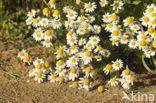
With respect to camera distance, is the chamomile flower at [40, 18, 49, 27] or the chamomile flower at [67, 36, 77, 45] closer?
the chamomile flower at [67, 36, 77, 45]

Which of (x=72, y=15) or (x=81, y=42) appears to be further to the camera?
(x=72, y=15)

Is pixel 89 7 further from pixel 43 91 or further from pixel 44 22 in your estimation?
pixel 43 91

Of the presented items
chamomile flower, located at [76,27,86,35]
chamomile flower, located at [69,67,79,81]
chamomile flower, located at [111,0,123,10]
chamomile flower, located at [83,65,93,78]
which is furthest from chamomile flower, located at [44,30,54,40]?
chamomile flower, located at [111,0,123,10]

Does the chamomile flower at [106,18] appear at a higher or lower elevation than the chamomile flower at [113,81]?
higher

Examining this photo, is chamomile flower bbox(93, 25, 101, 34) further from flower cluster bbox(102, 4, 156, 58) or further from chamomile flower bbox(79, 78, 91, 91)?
chamomile flower bbox(79, 78, 91, 91)

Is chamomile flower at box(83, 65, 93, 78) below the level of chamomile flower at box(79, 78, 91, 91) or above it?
above

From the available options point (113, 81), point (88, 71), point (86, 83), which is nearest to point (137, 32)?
point (113, 81)

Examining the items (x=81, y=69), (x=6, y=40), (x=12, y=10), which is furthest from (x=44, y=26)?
(x=12, y=10)

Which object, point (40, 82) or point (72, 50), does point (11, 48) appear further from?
point (72, 50)

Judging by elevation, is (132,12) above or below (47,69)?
above

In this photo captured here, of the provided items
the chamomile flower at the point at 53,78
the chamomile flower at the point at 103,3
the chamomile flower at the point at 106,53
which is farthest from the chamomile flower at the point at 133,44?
the chamomile flower at the point at 53,78

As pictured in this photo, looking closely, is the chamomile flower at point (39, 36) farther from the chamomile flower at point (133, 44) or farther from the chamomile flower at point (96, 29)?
the chamomile flower at point (133, 44)
